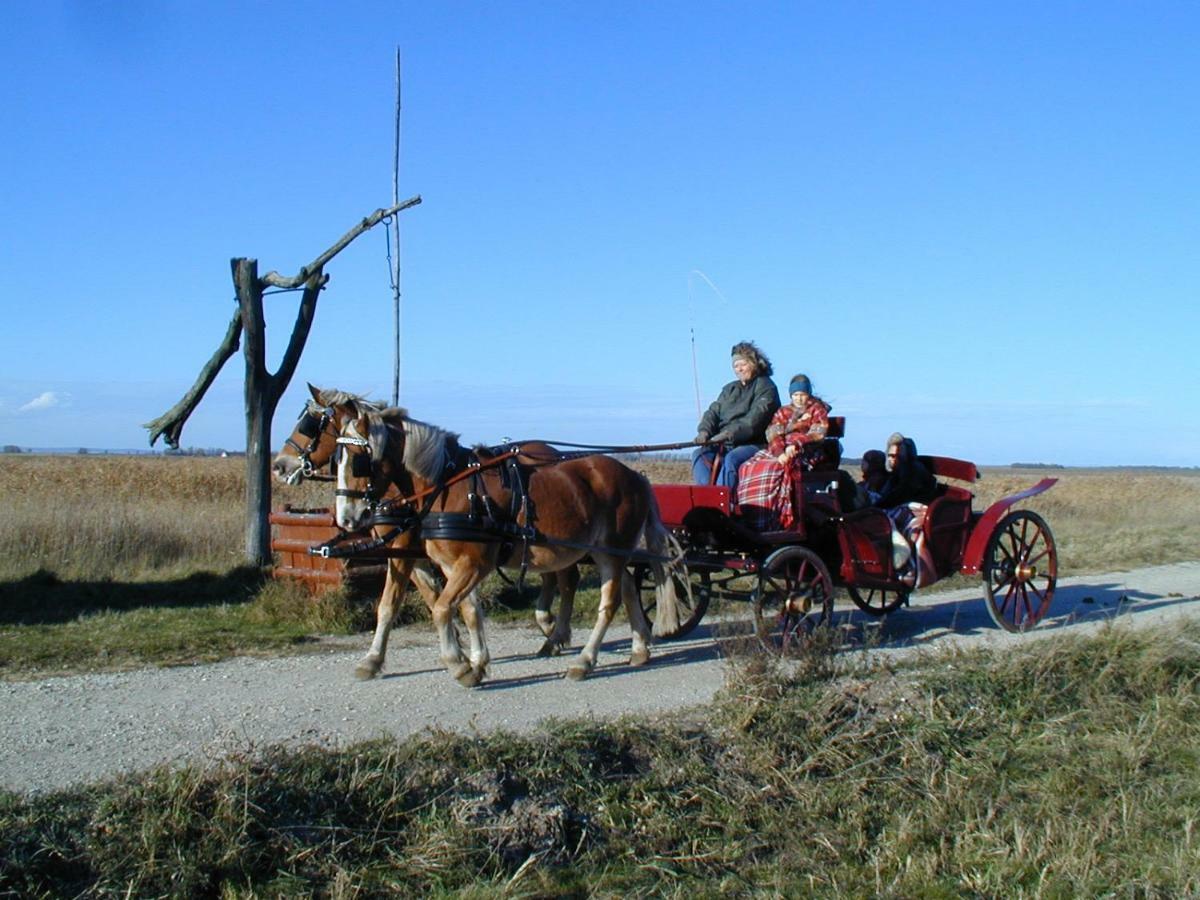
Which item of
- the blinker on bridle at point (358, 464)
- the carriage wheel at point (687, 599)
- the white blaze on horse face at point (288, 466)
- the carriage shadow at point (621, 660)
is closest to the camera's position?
the blinker on bridle at point (358, 464)

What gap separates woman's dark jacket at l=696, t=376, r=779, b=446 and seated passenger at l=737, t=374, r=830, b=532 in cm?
16

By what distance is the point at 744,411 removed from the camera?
9.84 m

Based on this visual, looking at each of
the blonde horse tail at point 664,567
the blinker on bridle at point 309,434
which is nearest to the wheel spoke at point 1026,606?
the blonde horse tail at point 664,567

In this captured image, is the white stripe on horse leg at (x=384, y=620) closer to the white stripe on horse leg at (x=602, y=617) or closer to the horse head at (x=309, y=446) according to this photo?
the horse head at (x=309, y=446)

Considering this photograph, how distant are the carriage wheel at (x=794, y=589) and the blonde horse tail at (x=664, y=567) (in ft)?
2.20

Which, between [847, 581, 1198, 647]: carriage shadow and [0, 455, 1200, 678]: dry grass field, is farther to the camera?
[847, 581, 1198, 647]: carriage shadow

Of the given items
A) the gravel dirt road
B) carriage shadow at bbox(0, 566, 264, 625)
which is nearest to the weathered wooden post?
carriage shadow at bbox(0, 566, 264, 625)

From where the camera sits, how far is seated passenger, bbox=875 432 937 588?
10.3 m

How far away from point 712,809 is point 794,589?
11.7 ft

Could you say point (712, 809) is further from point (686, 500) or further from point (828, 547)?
point (828, 547)

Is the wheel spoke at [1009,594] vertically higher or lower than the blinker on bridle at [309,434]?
lower

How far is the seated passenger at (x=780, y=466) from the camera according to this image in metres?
9.34

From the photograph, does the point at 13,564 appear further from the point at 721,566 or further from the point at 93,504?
the point at 721,566

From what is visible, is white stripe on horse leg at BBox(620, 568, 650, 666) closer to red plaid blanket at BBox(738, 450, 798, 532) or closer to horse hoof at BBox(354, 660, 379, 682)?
red plaid blanket at BBox(738, 450, 798, 532)
